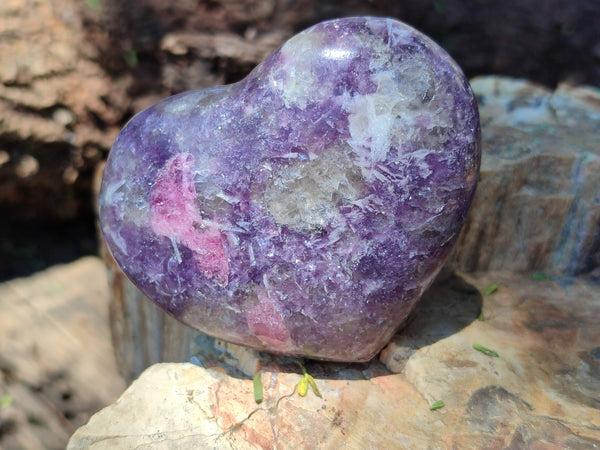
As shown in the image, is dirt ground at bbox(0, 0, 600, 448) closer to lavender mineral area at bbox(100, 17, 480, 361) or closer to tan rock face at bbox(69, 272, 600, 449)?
tan rock face at bbox(69, 272, 600, 449)

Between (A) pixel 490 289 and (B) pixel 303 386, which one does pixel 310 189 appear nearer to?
(B) pixel 303 386

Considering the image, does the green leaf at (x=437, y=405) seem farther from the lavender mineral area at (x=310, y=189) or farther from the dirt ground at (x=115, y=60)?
the dirt ground at (x=115, y=60)

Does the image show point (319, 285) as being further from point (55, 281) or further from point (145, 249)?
point (55, 281)

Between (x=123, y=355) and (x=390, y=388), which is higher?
(x=390, y=388)

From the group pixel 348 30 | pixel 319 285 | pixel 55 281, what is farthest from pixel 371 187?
pixel 55 281

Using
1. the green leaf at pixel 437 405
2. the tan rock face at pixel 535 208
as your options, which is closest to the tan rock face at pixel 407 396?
the green leaf at pixel 437 405
